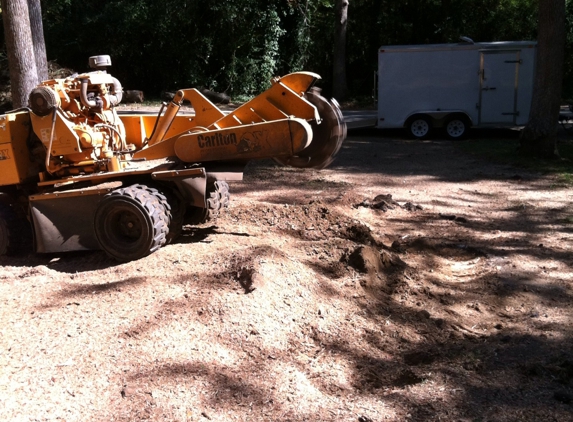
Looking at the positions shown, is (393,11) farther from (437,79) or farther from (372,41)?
(437,79)

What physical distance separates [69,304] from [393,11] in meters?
26.0

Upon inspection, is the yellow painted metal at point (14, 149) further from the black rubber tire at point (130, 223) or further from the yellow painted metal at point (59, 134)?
the black rubber tire at point (130, 223)

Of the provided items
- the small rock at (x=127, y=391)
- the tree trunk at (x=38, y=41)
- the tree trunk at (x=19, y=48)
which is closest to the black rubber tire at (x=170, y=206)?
the small rock at (x=127, y=391)

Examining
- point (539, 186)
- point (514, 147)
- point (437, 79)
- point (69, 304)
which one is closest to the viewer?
point (69, 304)

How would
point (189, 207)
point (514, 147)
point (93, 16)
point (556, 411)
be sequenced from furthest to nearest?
point (93, 16), point (514, 147), point (189, 207), point (556, 411)

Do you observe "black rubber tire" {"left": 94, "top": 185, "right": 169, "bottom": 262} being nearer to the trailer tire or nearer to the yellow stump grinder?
the yellow stump grinder

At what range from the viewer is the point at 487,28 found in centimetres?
2880

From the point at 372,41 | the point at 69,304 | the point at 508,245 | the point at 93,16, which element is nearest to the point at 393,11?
the point at 372,41

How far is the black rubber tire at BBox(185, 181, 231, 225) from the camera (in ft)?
26.2

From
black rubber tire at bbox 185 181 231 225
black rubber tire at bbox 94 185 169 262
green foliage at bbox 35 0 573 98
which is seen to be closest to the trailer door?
green foliage at bbox 35 0 573 98

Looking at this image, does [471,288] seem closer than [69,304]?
No

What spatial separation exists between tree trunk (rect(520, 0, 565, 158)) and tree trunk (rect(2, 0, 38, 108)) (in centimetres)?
1041

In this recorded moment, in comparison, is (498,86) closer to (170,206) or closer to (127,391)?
(170,206)

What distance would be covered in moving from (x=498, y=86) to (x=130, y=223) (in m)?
13.6
